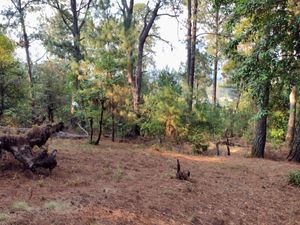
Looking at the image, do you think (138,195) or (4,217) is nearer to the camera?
(4,217)

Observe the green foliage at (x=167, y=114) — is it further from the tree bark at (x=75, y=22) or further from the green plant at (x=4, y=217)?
the green plant at (x=4, y=217)

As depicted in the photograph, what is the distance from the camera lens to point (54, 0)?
21719 mm

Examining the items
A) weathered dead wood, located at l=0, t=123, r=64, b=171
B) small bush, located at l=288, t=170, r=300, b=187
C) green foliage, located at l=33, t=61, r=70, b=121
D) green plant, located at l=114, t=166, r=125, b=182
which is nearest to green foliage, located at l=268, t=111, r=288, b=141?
small bush, located at l=288, t=170, r=300, b=187

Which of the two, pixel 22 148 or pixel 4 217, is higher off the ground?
pixel 22 148

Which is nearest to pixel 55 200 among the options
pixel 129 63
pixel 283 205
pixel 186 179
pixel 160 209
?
pixel 160 209

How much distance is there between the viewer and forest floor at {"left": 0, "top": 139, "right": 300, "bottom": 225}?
4707 millimetres

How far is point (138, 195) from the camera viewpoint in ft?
19.4

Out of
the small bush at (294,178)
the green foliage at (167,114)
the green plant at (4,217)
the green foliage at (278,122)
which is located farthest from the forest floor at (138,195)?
the green foliage at (278,122)

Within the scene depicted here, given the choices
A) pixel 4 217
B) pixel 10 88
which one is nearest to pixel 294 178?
pixel 4 217

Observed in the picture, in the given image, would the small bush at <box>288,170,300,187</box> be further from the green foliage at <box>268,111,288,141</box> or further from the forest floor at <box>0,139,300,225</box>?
the green foliage at <box>268,111,288,141</box>

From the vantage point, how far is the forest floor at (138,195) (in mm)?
4707

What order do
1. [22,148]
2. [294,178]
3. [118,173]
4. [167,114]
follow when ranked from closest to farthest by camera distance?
[22,148], [118,173], [294,178], [167,114]

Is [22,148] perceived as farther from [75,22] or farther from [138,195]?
[75,22]

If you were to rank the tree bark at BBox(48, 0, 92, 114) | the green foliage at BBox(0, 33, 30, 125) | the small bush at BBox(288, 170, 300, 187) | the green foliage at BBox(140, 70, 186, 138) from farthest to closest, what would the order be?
the tree bark at BBox(48, 0, 92, 114), the green foliage at BBox(0, 33, 30, 125), the green foliage at BBox(140, 70, 186, 138), the small bush at BBox(288, 170, 300, 187)
